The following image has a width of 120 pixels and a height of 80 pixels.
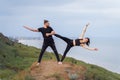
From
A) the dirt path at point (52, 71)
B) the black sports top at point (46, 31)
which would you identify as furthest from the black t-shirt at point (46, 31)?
the dirt path at point (52, 71)

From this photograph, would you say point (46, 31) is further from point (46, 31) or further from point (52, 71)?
point (52, 71)

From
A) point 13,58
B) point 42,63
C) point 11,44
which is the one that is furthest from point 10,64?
point 42,63

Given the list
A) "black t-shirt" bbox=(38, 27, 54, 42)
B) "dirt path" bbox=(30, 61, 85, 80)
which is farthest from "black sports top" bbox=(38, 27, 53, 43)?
"dirt path" bbox=(30, 61, 85, 80)

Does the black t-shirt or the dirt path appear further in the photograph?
the dirt path

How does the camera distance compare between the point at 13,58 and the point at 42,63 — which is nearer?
the point at 42,63

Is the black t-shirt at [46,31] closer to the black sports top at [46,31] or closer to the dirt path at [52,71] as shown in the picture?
the black sports top at [46,31]

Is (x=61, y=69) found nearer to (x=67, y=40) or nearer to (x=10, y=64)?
(x=67, y=40)

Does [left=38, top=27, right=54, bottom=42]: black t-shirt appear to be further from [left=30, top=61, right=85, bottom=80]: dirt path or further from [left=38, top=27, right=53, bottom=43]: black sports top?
[left=30, top=61, right=85, bottom=80]: dirt path

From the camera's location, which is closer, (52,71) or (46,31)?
(46,31)

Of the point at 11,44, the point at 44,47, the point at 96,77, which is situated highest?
the point at 44,47

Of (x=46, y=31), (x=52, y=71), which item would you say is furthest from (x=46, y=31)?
(x=52, y=71)

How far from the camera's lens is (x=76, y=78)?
3506 centimetres

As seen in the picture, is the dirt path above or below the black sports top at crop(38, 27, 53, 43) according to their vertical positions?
below

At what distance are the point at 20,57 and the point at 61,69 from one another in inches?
1136
